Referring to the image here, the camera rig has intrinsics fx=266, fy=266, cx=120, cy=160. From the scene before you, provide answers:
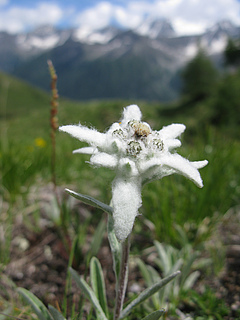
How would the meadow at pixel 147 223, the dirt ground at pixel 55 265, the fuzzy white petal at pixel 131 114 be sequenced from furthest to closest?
the dirt ground at pixel 55 265, the meadow at pixel 147 223, the fuzzy white petal at pixel 131 114

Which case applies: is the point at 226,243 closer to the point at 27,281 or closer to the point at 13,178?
the point at 27,281

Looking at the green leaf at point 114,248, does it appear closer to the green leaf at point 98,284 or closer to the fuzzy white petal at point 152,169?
the green leaf at point 98,284

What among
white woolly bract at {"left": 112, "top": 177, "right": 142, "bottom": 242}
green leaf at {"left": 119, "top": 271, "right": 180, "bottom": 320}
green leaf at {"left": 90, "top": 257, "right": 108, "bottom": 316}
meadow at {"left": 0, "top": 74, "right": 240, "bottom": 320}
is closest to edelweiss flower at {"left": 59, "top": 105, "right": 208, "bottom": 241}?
white woolly bract at {"left": 112, "top": 177, "right": 142, "bottom": 242}

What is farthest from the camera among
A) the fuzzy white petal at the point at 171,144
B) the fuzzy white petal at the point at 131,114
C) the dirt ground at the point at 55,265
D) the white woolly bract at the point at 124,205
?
the dirt ground at the point at 55,265

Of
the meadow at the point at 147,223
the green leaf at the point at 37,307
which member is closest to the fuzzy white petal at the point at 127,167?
the meadow at the point at 147,223

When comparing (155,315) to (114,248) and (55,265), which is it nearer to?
(114,248)

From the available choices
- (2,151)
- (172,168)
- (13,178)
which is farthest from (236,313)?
(2,151)

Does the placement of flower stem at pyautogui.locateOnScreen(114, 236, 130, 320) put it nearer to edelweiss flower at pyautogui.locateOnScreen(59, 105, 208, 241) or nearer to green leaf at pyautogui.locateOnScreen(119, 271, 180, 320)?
green leaf at pyautogui.locateOnScreen(119, 271, 180, 320)
